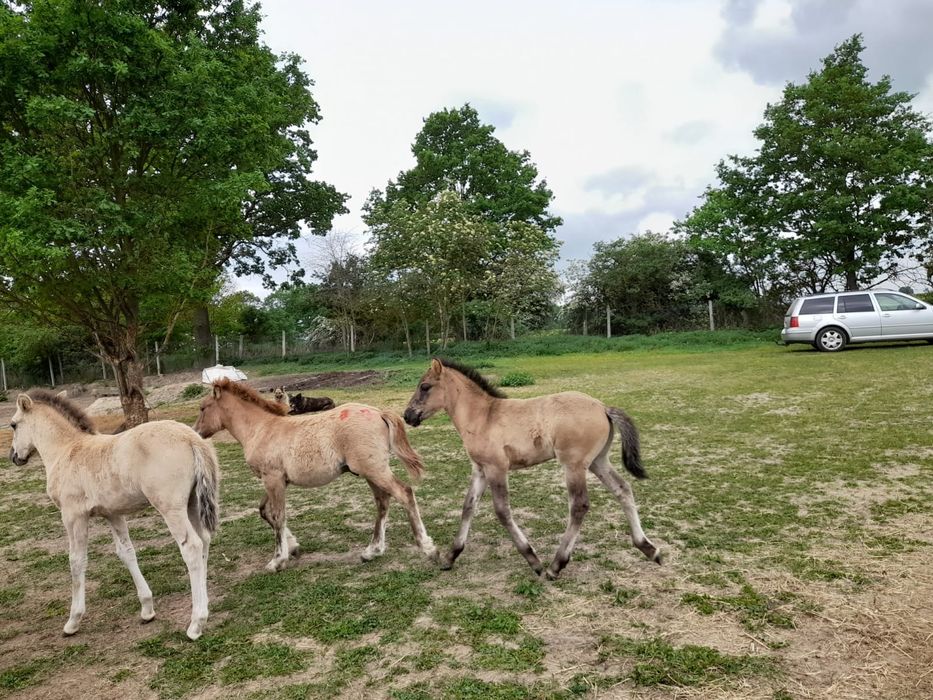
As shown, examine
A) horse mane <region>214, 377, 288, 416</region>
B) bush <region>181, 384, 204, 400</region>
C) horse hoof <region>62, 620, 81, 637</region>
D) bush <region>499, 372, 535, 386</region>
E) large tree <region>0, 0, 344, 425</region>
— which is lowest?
horse hoof <region>62, 620, 81, 637</region>

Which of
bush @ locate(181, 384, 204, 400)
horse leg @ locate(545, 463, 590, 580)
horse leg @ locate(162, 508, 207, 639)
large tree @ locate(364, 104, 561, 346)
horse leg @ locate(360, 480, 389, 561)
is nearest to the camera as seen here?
horse leg @ locate(162, 508, 207, 639)

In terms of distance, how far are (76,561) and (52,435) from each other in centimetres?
102

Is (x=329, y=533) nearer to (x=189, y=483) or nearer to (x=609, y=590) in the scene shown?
(x=189, y=483)

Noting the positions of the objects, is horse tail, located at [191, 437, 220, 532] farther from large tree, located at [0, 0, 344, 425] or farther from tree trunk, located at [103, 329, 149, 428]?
tree trunk, located at [103, 329, 149, 428]

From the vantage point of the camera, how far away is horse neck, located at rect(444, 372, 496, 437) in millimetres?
4465

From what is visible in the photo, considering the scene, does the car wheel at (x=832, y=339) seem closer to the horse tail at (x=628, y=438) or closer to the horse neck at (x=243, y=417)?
the horse tail at (x=628, y=438)

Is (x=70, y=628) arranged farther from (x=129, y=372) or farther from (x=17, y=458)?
(x=129, y=372)

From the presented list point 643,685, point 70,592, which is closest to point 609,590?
point 643,685

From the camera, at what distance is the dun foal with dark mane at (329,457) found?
439 centimetres

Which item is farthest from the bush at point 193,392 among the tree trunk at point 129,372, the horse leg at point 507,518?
the horse leg at point 507,518

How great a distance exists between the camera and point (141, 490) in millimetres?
3666

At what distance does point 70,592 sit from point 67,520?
977mm

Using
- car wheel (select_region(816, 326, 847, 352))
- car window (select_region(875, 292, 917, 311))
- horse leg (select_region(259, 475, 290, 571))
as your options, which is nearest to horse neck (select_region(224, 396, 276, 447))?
horse leg (select_region(259, 475, 290, 571))

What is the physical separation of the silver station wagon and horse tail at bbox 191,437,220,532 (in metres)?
18.3
